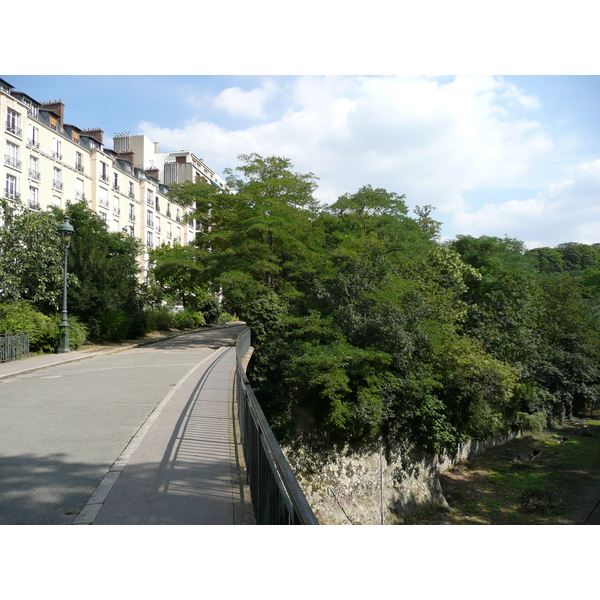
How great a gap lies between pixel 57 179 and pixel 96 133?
8586mm

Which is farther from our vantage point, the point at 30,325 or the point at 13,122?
the point at 13,122

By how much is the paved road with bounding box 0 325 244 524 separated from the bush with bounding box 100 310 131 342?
986cm

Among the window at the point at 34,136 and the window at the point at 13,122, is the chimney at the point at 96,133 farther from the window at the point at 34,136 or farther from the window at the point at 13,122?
the window at the point at 13,122

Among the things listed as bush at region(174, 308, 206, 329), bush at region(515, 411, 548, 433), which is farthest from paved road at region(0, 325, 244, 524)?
bush at region(174, 308, 206, 329)

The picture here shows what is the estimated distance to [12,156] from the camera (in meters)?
33.1

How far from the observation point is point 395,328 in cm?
1709

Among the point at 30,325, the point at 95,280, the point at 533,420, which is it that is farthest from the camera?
the point at 533,420

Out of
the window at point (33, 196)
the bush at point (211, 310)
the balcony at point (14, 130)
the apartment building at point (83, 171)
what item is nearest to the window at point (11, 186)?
the apartment building at point (83, 171)

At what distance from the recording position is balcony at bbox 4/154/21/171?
32.4m

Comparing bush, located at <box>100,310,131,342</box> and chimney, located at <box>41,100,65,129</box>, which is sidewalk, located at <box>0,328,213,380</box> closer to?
bush, located at <box>100,310,131,342</box>

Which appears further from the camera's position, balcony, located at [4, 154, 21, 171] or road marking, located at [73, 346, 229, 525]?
balcony, located at [4, 154, 21, 171]

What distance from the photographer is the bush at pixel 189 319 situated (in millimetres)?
40044

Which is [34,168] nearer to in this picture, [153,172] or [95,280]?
[95,280]

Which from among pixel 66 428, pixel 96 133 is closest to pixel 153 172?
pixel 96 133
